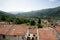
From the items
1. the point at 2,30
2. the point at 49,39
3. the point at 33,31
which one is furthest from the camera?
the point at 33,31

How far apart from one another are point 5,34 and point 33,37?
1.86 metres

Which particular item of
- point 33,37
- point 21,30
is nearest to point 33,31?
point 33,37

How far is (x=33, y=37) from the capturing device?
925cm

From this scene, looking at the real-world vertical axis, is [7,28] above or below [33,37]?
above

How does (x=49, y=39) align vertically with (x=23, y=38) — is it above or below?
above

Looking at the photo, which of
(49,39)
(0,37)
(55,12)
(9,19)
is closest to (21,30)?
(0,37)

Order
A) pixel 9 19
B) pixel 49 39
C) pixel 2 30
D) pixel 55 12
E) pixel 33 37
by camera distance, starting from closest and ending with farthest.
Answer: pixel 49 39 → pixel 2 30 → pixel 33 37 → pixel 9 19 → pixel 55 12

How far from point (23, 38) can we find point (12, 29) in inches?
39.2

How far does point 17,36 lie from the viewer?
815cm

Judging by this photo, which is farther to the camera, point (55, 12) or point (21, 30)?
point (55, 12)

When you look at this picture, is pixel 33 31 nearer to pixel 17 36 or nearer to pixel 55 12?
pixel 17 36

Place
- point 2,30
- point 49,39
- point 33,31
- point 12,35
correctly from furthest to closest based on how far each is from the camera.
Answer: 1. point 33,31
2. point 2,30
3. point 12,35
4. point 49,39

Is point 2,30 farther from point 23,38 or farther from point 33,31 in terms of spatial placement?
point 33,31

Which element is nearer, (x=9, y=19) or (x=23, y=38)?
(x=23, y=38)
